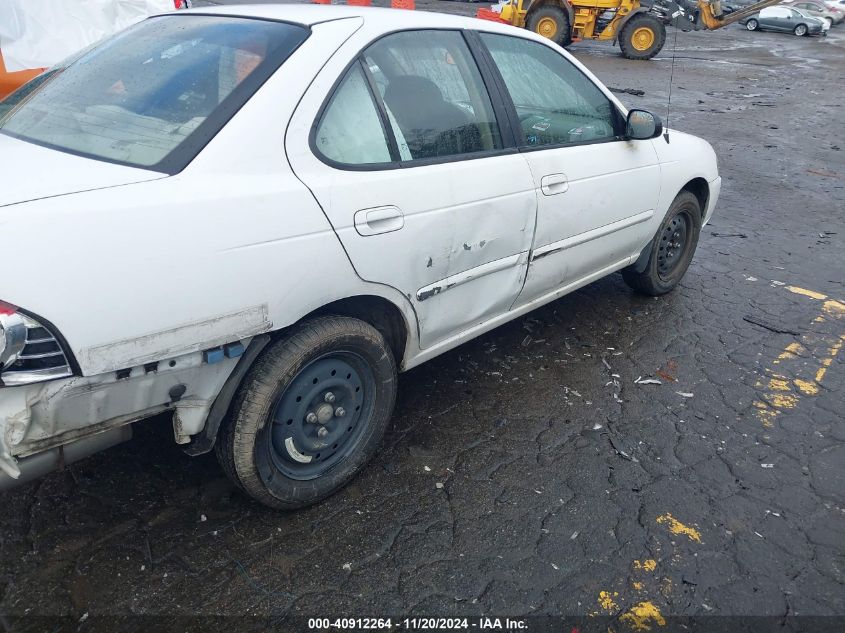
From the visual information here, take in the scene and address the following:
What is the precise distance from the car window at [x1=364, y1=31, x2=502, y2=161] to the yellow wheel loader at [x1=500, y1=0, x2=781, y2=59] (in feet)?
52.5

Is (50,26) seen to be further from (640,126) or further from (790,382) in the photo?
(790,382)

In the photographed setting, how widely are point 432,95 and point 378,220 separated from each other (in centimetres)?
75

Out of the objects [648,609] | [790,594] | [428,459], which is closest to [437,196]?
[428,459]

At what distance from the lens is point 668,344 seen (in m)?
4.23

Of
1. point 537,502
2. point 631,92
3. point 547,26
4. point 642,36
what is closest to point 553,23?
point 547,26

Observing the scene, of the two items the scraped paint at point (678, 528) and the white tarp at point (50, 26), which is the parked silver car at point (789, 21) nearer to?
the white tarp at point (50, 26)

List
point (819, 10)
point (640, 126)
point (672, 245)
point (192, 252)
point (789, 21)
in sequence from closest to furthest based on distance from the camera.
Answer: point (192, 252)
point (640, 126)
point (672, 245)
point (789, 21)
point (819, 10)

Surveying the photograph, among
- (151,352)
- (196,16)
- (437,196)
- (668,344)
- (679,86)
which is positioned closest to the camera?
(151,352)

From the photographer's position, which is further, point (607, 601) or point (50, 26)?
point (50, 26)

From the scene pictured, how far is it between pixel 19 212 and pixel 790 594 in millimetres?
2794

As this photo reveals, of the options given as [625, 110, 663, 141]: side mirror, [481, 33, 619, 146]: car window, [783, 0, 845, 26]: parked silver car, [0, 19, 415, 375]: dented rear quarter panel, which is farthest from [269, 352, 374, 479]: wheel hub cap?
[783, 0, 845, 26]: parked silver car

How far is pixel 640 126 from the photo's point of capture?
3746mm

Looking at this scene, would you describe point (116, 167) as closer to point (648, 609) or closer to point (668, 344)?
point (648, 609)

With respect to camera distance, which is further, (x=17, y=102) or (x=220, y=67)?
(x=17, y=102)
